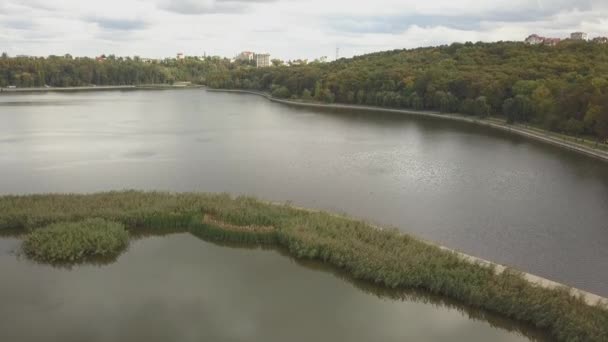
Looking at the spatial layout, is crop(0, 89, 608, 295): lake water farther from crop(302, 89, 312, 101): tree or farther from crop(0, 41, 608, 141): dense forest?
crop(302, 89, 312, 101): tree

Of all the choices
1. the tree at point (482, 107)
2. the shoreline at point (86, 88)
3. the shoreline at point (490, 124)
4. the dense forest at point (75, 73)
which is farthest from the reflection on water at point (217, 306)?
the dense forest at point (75, 73)

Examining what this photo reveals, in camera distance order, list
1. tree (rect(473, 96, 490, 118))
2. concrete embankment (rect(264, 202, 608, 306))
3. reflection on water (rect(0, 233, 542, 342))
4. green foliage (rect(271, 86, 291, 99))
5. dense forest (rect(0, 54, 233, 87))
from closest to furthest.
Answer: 1. reflection on water (rect(0, 233, 542, 342))
2. concrete embankment (rect(264, 202, 608, 306))
3. tree (rect(473, 96, 490, 118))
4. green foliage (rect(271, 86, 291, 99))
5. dense forest (rect(0, 54, 233, 87))

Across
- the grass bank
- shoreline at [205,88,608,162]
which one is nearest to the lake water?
shoreline at [205,88,608,162]

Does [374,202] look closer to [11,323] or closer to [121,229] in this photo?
[121,229]

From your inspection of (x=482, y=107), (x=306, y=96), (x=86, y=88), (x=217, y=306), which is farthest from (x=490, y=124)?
(x=86, y=88)

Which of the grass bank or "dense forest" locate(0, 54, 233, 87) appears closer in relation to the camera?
the grass bank

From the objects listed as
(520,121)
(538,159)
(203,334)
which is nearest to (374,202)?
(203,334)
